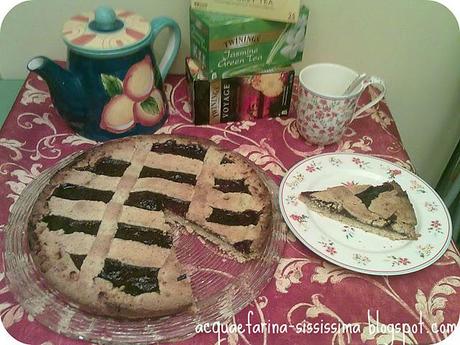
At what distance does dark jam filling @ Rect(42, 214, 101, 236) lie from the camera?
0.64m

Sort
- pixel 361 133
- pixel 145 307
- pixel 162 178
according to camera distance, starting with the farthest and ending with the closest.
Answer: pixel 361 133, pixel 162 178, pixel 145 307

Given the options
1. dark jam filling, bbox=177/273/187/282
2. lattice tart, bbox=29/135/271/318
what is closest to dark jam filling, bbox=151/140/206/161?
lattice tart, bbox=29/135/271/318

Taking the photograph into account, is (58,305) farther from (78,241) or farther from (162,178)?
(162,178)

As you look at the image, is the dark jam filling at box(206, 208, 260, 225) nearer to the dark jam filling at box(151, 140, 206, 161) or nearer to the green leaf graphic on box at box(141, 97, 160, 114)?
the dark jam filling at box(151, 140, 206, 161)

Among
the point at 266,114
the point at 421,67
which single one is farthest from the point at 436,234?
the point at 421,67

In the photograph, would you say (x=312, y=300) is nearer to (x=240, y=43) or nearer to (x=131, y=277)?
(x=131, y=277)

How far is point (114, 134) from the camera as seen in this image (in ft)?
2.60

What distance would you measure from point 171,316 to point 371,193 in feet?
1.20

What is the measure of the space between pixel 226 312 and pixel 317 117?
1.25ft

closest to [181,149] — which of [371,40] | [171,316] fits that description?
[171,316]

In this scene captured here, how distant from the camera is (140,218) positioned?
2.22 ft

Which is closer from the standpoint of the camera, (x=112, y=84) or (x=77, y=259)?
(x=77, y=259)

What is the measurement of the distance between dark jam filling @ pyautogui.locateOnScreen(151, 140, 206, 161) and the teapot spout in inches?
5.5

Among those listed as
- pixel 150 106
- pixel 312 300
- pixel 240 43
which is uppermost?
pixel 240 43
